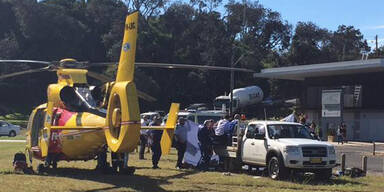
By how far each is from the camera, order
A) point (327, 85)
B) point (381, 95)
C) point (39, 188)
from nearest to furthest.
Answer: point (39, 188), point (381, 95), point (327, 85)

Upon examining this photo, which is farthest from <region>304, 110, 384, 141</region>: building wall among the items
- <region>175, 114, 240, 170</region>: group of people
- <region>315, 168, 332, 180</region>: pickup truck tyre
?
<region>315, 168, 332, 180</region>: pickup truck tyre

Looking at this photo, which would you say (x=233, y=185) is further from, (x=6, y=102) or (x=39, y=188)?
(x=6, y=102)

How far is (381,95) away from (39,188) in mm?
41219

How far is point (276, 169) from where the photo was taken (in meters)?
15.9

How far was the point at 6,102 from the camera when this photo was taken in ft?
249

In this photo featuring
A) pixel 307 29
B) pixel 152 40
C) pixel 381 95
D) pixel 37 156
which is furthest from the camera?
pixel 307 29

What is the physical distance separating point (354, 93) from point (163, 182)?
38.7 metres

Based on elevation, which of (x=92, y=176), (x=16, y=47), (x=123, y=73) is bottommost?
(x=92, y=176)

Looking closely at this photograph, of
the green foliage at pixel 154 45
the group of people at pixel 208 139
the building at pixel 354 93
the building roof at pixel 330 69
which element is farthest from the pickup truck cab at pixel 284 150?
the green foliage at pixel 154 45

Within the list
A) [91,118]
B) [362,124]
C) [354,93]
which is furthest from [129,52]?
[354,93]

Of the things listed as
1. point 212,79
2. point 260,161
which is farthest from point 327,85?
point 260,161

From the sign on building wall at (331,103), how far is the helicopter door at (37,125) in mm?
29777

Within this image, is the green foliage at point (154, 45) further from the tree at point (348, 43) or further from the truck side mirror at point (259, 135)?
the truck side mirror at point (259, 135)

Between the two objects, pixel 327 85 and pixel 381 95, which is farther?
pixel 327 85
